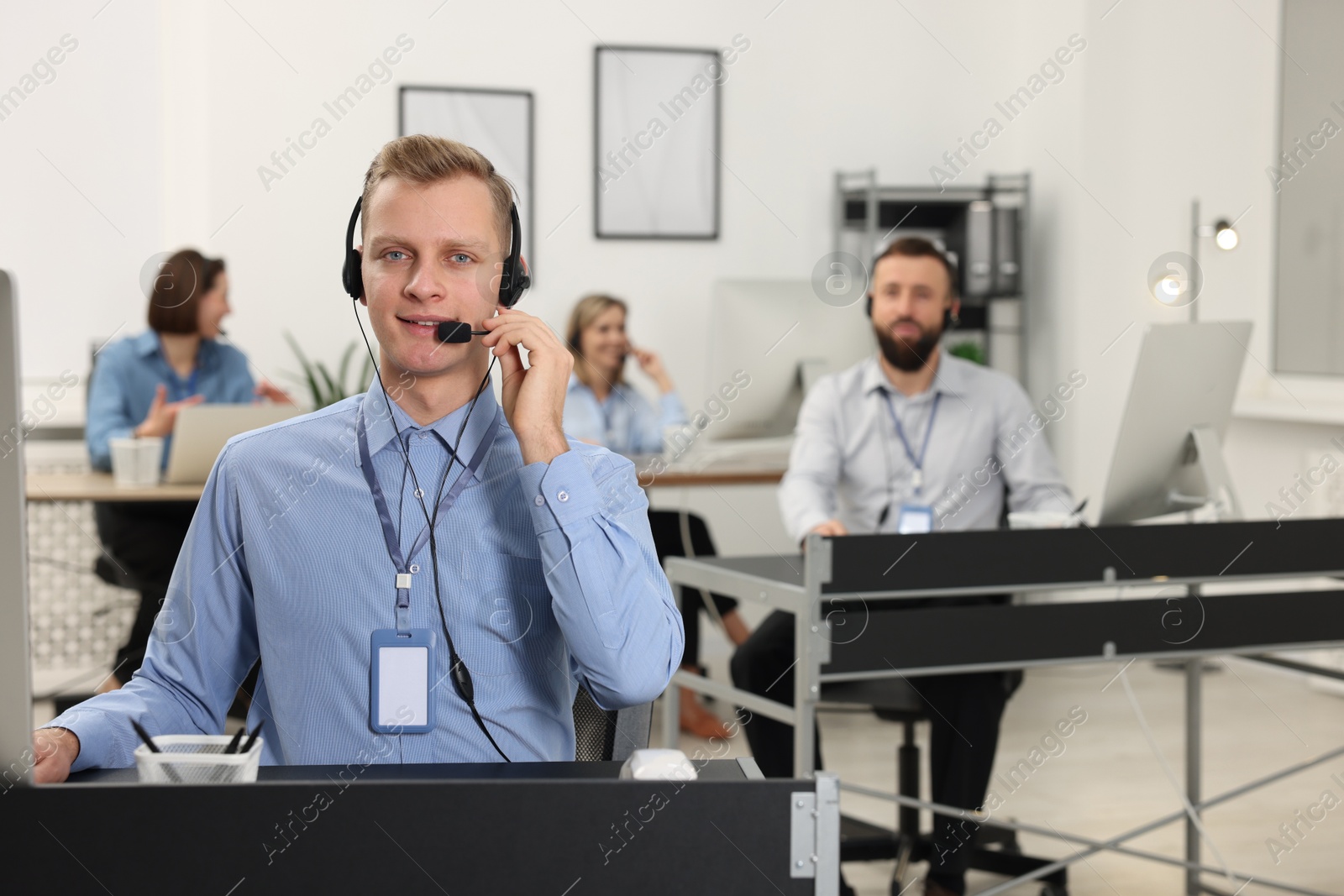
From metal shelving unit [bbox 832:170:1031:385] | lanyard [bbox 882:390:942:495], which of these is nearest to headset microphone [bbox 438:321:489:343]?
lanyard [bbox 882:390:942:495]

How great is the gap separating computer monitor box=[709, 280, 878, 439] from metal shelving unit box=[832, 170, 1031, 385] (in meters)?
1.24

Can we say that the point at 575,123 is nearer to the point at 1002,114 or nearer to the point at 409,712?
the point at 1002,114

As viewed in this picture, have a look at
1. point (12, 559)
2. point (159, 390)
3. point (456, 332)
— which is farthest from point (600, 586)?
point (159, 390)

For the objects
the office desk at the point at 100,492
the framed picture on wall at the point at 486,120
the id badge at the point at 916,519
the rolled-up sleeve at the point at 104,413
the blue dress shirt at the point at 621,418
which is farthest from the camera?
the framed picture on wall at the point at 486,120

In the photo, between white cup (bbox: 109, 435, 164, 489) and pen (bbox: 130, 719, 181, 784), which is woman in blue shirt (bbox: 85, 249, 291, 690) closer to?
white cup (bbox: 109, 435, 164, 489)

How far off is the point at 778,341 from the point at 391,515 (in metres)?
2.46

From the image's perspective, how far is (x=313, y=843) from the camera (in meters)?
0.80

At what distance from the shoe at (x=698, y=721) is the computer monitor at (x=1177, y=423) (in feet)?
5.48

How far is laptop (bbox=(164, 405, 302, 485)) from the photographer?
3.34m

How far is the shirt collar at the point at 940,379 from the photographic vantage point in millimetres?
3064

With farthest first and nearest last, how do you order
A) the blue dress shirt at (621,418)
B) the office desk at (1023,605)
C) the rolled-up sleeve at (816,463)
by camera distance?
1. the blue dress shirt at (621,418)
2. the rolled-up sleeve at (816,463)
3. the office desk at (1023,605)

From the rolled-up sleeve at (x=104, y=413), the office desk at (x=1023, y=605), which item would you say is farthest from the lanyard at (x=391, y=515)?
the rolled-up sleeve at (x=104, y=413)

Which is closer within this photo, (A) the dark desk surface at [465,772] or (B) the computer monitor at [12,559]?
(B) the computer monitor at [12,559]

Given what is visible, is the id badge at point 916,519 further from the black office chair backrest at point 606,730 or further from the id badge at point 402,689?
the id badge at point 402,689
